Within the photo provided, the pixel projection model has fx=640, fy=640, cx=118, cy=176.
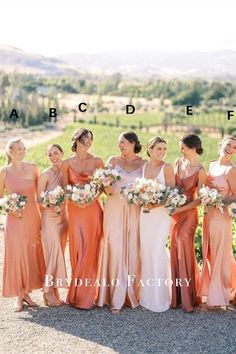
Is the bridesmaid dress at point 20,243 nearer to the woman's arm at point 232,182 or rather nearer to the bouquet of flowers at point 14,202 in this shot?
the bouquet of flowers at point 14,202

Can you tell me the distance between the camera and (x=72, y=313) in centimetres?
856

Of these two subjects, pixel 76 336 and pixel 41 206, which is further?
pixel 41 206

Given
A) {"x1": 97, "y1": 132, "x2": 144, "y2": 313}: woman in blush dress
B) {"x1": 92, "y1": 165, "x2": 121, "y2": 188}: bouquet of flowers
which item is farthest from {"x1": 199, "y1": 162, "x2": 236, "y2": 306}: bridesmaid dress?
{"x1": 92, "y1": 165, "x2": 121, "y2": 188}: bouquet of flowers

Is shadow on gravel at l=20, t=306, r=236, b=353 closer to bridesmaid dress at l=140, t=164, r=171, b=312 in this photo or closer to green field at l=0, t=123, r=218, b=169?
bridesmaid dress at l=140, t=164, r=171, b=312

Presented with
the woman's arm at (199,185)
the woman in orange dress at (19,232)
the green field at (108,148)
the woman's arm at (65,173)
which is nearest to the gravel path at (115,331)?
the woman in orange dress at (19,232)

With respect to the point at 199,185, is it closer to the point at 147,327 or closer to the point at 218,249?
the point at 218,249

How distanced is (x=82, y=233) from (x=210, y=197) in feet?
6.02

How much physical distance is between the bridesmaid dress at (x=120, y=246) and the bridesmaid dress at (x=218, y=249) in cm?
98

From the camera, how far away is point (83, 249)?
8.80 meters

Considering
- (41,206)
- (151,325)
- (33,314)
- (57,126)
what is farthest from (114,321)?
(57,126)

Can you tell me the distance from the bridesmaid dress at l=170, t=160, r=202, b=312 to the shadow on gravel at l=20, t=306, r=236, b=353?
19 centimetres

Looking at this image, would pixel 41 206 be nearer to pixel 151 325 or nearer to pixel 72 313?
pixel 72 313

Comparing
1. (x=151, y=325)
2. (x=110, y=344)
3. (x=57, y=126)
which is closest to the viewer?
(x=110, y=344)

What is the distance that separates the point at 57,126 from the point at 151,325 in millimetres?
64477
